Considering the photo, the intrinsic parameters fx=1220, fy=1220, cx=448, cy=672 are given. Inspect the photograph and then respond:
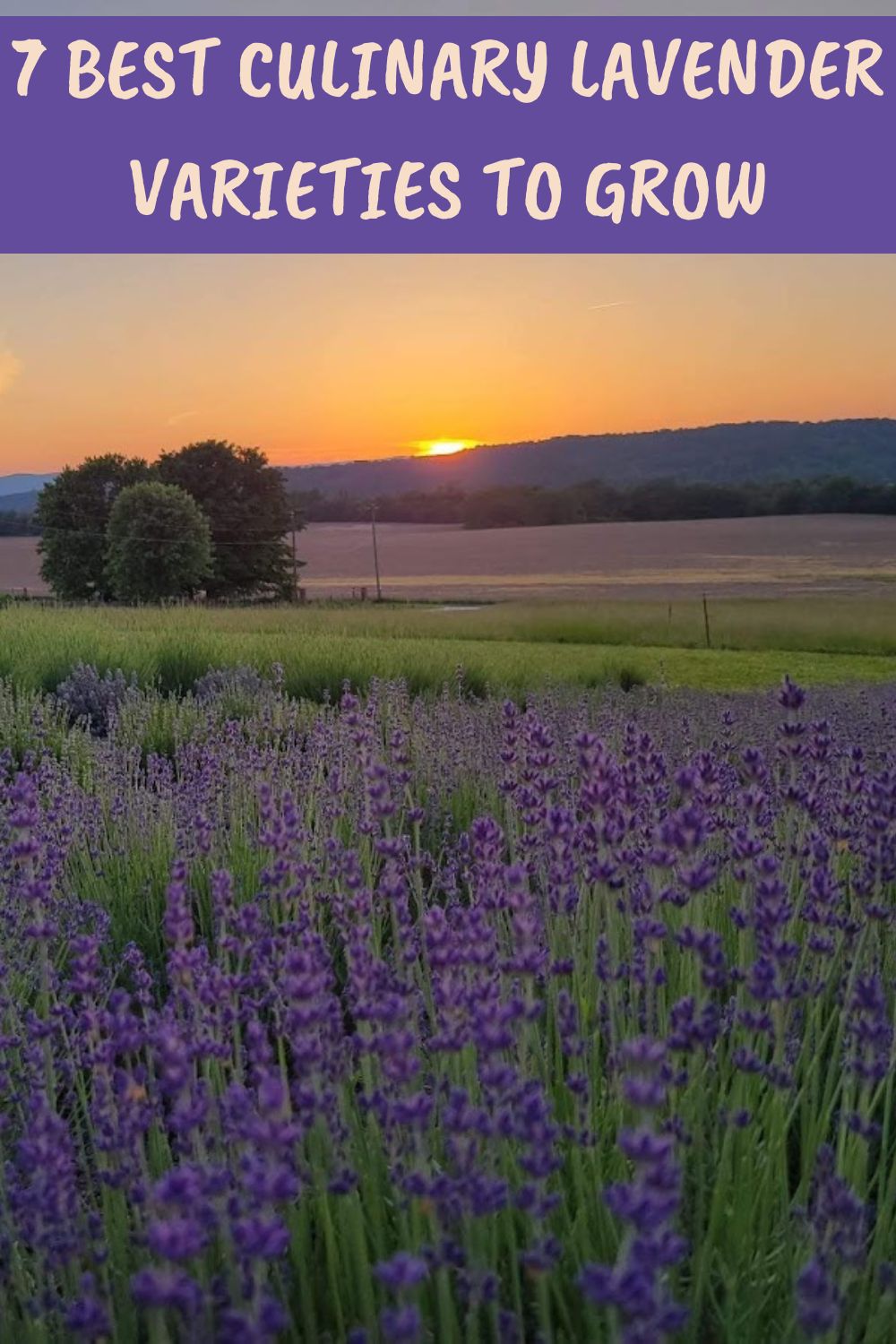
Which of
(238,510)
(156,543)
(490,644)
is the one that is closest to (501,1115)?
(490,644)

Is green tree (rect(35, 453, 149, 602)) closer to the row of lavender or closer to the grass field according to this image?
the grass field

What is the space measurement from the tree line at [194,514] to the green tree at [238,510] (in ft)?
0.11

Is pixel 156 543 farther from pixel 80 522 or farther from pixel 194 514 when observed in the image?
pixel 80 522

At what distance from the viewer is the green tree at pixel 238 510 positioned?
44688 millimetres

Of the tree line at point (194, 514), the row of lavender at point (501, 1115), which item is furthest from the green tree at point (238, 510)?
the row of lavender at point (501, 1115)

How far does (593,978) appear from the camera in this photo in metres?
2.86

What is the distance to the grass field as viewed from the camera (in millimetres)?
12047

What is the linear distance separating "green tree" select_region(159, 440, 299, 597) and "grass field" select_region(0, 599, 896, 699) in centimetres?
1863

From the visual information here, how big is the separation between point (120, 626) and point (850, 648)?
11.4 metres

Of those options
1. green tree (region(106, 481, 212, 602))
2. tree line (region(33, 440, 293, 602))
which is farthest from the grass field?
tree line (region(33, 440, 293, 602))

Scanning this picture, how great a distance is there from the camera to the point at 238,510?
45688mm

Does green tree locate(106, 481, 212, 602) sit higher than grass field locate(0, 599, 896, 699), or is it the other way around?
green tree locate(106, 481, 212, 602)

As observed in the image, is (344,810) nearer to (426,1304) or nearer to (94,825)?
(94,825)

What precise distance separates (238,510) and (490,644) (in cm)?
2948
